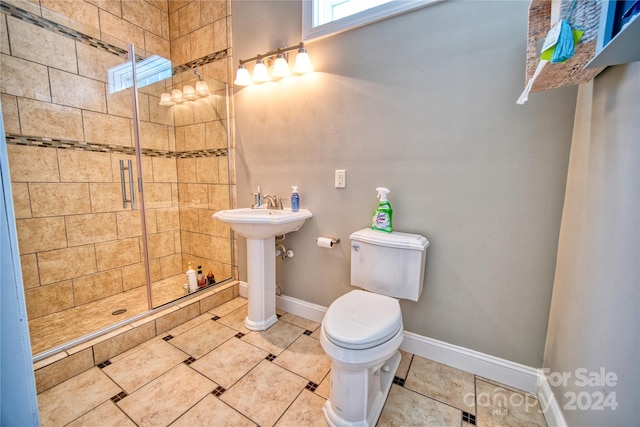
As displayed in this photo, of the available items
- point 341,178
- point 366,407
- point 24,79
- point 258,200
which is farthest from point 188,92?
point 366,407

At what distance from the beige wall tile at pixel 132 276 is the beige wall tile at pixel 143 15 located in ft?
7.21

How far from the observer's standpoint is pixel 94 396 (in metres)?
1.30

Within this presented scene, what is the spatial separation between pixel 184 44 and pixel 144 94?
69cm

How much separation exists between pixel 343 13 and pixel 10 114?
2295 mm

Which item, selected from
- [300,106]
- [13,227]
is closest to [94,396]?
[13,227]

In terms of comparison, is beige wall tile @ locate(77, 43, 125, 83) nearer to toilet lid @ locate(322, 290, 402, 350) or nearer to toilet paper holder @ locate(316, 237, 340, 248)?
toilet paper holder @ locate(316, 237, 340, 248)

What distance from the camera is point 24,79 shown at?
175 centimetres

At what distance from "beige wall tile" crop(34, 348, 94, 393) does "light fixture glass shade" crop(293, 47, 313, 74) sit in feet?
6.94

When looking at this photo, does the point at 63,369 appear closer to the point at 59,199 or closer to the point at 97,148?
the point at 59,199

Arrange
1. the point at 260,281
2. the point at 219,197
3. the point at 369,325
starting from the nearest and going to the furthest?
the point at 369,325
the point at 260,281
the point at 219,197

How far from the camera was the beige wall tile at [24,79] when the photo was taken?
169 centimetres

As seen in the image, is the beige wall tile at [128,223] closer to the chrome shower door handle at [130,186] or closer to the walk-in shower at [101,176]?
the walk-in shower at [101,176]

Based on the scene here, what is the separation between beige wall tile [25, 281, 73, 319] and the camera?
6.15ft

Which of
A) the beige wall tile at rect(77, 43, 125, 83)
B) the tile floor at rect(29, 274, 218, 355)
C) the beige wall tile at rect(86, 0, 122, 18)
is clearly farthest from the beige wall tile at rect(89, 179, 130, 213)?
the beige wall tile at rect(86, 0, 122, 18)
